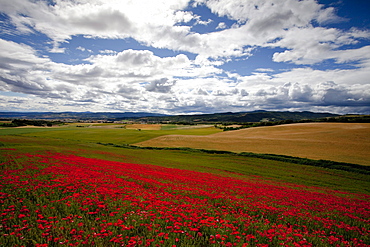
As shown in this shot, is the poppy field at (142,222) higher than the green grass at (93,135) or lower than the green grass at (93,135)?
higher

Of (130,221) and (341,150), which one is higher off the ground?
(130,221)

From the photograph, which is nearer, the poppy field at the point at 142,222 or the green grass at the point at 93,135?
the poppy field at the point at 142,222

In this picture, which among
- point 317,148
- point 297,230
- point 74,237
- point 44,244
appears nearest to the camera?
point 44,244

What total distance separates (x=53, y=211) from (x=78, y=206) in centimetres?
81

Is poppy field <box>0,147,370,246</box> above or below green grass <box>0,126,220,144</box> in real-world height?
above

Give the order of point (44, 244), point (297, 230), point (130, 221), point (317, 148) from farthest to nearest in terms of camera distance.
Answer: point (317, 148), point (297, 230), point (130, 221), point (44, 244)

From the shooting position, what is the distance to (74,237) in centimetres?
501

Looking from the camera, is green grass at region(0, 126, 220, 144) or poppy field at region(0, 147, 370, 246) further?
green grass at region(0, 126, 220, 144)

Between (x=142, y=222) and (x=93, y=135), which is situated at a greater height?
(x=142, y=222)

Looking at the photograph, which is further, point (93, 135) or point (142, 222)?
point (93, 135)

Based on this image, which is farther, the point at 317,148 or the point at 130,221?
the point at 317,148

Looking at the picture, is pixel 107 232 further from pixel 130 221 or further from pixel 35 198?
pixel 35 198

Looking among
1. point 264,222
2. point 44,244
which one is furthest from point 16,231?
point 264,222

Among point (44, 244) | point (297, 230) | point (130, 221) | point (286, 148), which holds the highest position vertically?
point (44, 244)
